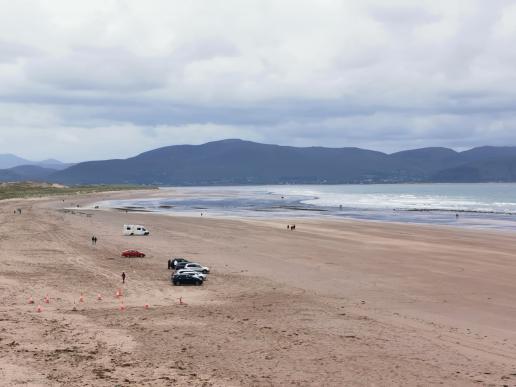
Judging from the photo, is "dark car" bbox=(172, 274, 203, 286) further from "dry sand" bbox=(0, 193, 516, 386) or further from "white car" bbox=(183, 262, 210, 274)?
"white car" bbox=(183, 262, 210, 274)

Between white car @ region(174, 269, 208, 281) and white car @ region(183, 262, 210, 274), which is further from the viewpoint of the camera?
white car @ region(183, 262, 210, 274)

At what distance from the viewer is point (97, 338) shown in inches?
879

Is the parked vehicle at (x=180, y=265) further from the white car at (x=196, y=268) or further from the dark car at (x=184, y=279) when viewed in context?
the dark car at (x=184, y=279)

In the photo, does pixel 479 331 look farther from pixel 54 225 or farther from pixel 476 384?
pixel 54 225

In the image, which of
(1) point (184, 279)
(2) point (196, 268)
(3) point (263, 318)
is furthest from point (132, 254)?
(3) point (263, 318)

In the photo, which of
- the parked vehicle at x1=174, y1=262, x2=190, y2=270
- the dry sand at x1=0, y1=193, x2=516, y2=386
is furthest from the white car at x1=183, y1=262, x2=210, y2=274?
the dry sand at x1=0, y1=193, x2=516, y2=386

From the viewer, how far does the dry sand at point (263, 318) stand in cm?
1880

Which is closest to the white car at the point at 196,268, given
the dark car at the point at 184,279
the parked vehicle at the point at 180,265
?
the parked vehicle at the point at 180,265

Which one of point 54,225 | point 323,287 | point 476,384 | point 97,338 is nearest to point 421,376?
point 476,384

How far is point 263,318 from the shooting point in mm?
26109

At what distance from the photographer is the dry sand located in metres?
18.8

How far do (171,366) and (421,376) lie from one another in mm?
8432

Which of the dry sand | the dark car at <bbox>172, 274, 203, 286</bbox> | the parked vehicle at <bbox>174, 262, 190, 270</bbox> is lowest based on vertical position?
the dry sand

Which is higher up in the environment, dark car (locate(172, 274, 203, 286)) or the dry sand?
dark car (locate(172, 274, 203, 286))
